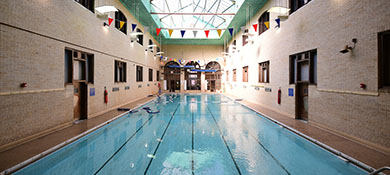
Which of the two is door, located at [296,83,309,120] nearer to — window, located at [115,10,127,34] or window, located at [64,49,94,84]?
window, located at [64,49,94,84]

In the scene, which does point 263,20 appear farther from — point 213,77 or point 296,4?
point 213,77

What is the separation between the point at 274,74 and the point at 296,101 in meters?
2.32

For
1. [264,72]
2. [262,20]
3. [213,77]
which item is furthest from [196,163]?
[213,77]

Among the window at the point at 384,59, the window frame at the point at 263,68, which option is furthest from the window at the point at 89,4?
the window at the point at 384,59

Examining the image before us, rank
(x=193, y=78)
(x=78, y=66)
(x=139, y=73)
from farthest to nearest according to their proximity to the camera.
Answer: (x=193, y=78) → (x=139, y=73) → (x=78, y=66)

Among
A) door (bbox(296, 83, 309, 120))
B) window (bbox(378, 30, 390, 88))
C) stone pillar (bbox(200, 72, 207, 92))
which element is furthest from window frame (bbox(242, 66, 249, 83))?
window (bbox(378, 30, 390, 88))

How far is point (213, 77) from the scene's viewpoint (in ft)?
82.1

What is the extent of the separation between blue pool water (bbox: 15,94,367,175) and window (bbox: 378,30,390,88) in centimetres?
203

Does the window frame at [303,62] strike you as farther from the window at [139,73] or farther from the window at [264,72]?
the window at [139,73]

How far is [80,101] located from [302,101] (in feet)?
28.9

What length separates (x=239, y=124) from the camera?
7199mm

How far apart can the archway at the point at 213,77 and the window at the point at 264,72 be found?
1308cm

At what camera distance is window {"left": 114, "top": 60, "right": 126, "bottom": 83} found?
425 inches

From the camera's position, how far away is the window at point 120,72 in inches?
425
